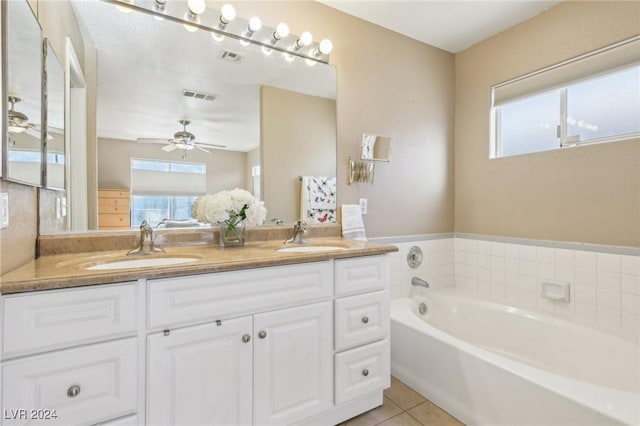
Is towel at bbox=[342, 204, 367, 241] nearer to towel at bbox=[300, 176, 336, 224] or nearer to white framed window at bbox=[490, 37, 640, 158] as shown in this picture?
towel at bbox=[300, 176, 336, 224]

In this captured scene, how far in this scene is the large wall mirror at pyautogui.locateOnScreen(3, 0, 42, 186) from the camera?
99cm

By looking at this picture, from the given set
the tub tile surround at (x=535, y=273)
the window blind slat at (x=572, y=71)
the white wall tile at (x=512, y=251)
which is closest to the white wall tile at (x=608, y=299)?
the tub tile surround at (x=535, y=273)

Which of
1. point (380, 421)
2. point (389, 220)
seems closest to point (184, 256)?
point (380, 421)

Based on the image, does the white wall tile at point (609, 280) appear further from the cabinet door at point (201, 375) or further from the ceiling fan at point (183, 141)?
the ceiling fan at point (183, 141)

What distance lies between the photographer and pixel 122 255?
56.2 inches

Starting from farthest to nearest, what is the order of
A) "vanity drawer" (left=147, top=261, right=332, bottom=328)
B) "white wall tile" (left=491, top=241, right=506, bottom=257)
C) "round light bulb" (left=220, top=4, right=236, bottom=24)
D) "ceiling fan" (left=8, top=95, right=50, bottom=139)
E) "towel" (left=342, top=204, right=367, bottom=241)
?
"white wall tile" (left=491, top=241, right=506, bottom=257)
"towel" (left=342, top=204, right=367, bottom=241)
"round light bulb" (left=220, top=4, right=236, bottom=24)
"vanity drawer" (left=147, top=261, right=332, bottom=328)
"ceiling fan" (left=8, top=95, right=50, bottom=139)

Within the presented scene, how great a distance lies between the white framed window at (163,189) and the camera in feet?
5.31

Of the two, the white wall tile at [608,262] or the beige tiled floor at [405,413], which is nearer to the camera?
the beige tiled floor at [405,413]

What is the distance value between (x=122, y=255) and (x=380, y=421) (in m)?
1.53

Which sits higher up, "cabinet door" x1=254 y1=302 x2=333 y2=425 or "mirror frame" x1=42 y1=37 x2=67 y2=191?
"mirror frame" x1=42 y1=37 x2=67 y2=191

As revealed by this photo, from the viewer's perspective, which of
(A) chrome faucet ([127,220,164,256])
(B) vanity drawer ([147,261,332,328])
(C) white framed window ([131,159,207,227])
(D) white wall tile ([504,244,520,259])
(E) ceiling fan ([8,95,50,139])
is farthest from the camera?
(D) white wall tile ([504,244,520,259])

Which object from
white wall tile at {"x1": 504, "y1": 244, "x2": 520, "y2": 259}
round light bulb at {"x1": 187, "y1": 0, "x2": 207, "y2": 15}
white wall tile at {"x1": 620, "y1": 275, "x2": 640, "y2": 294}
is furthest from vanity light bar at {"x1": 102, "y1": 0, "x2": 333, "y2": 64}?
white wall tile at {"x1": 620, "y1": 275, "x2": 640, "y2": 294}

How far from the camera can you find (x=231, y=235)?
1.70m

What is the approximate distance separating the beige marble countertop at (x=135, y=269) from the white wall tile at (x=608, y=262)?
1.34m
